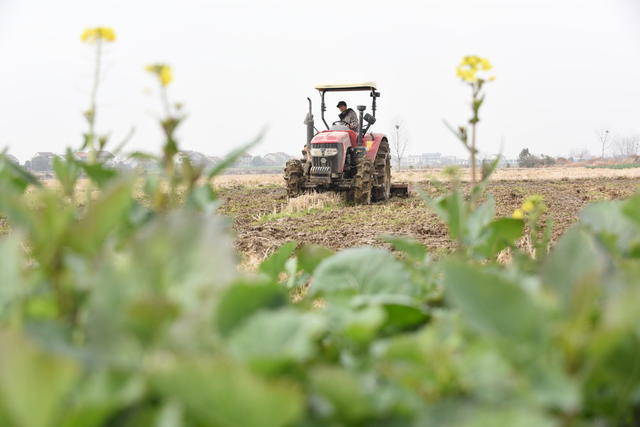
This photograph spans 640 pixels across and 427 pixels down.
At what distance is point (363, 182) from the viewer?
35.0ft

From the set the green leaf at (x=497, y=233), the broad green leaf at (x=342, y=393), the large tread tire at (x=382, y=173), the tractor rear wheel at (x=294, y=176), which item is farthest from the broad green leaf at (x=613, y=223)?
the tractor rear wheel at (x=294, y=176)

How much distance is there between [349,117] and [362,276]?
1105 centimetres

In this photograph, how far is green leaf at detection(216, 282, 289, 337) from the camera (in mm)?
405

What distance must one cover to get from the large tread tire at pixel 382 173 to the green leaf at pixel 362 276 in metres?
10.8

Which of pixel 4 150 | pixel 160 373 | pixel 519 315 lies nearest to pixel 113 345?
pixel 160 373

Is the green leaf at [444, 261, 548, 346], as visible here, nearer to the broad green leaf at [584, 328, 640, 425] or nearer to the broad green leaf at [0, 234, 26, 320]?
the broad green leaf at [584, 328, 640, 425]

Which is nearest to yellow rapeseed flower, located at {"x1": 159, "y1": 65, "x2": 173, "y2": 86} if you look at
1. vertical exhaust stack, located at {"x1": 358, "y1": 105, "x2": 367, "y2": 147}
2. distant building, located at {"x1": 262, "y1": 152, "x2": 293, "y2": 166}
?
vertical exhaust stack, located at {"x1": 358, "y1": 105, "x2": 367, "y2": 147}

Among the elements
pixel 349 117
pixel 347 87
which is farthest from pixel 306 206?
pixel 347 87

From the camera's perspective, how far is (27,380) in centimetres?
32

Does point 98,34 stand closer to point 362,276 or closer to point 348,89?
point 362,276

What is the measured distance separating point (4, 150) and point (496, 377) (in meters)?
0.78

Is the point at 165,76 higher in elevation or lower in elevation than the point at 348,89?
lower

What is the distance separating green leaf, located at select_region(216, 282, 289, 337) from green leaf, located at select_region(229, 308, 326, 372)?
10 mm

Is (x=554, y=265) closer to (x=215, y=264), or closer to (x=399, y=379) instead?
(x=399, y=379)
